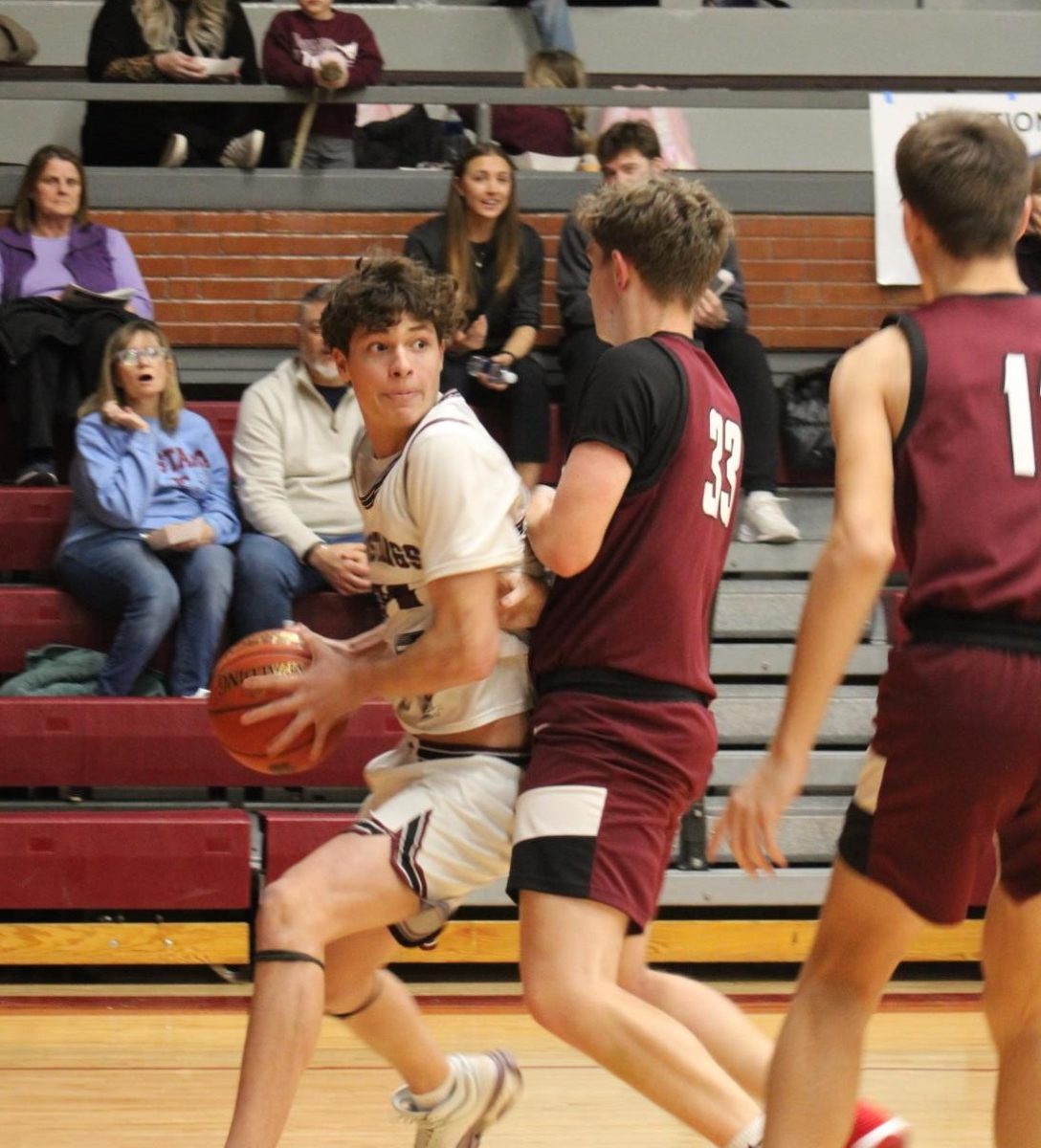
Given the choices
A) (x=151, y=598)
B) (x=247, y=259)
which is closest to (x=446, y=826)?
(x=151, y=598)

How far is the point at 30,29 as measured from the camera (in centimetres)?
890

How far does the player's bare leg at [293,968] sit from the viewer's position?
3.03m

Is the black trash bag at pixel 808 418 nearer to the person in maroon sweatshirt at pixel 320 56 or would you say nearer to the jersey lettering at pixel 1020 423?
the person in maroon sweatshirt at pixel 320 56

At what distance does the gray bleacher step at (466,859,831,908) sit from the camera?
19.2ft

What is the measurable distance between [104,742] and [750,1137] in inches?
134

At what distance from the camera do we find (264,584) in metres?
6.16

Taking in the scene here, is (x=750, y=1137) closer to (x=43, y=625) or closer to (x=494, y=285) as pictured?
(x=43, y=625)

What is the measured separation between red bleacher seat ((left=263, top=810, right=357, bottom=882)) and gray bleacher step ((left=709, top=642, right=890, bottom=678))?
5.40 feet

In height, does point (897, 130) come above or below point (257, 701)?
above

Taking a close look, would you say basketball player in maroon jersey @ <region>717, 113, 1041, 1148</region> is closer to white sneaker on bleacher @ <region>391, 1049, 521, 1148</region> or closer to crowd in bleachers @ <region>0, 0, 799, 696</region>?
white sneaker on bleacher @ <region>391, 1049, 521, 1148</region>

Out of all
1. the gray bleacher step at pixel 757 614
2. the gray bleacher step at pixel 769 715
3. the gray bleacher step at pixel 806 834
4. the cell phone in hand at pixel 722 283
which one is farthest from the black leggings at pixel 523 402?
the gray bleacher step at pixel 806 834

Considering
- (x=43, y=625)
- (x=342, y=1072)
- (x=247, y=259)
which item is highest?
(x=247, y=259)

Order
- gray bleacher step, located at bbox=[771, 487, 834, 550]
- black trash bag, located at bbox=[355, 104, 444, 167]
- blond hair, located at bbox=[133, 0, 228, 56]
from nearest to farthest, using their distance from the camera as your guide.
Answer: gray bleacher step, located at bbox=[771, 487, 834, 550] → blond hair, located at bbox=[133, 0, 228, 56] → black trash bag, located at bbox=[355, 104, 444, 167]

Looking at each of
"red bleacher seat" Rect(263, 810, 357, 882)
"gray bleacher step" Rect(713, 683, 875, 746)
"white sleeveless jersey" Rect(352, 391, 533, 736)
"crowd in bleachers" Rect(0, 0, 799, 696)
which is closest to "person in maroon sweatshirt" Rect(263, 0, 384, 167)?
"crowd in bleachers" Rect(0, 0, 799, 696)
